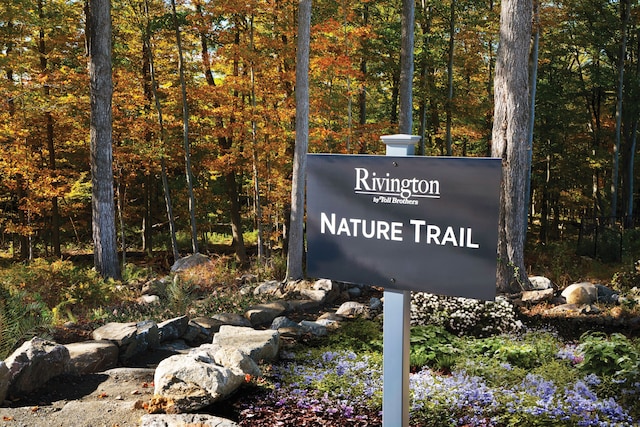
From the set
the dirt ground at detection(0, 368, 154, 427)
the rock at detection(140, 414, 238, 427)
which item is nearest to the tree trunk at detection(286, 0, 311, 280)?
the dirt ground at detection(0, 368, 154, 427)

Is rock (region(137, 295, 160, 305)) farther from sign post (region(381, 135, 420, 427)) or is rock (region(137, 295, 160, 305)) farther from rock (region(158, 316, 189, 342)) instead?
sign post (region(381, 135, 420, 427))

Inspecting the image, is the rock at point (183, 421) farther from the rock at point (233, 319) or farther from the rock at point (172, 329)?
the rock at point (233, 319)

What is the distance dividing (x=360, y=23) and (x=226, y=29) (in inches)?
170

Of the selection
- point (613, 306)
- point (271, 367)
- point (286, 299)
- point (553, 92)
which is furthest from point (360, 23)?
point (271, 367)

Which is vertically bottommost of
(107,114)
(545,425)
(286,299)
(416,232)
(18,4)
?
(286,299)

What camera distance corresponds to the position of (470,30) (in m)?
19.2

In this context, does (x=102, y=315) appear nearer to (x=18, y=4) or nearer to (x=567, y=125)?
(x=18, y=4)

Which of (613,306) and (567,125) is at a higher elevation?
(567,125)

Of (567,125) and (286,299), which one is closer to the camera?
(286,299)

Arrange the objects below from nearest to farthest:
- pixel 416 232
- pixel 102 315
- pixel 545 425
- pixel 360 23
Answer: pixel 416 232
pixel 545 425
pixel 102 315
pixel 360 23

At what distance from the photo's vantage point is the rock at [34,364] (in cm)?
474

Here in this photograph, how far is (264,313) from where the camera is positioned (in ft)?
27.0

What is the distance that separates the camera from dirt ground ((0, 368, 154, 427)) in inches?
165

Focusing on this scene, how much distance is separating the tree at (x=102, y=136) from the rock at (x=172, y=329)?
16.8 feet
